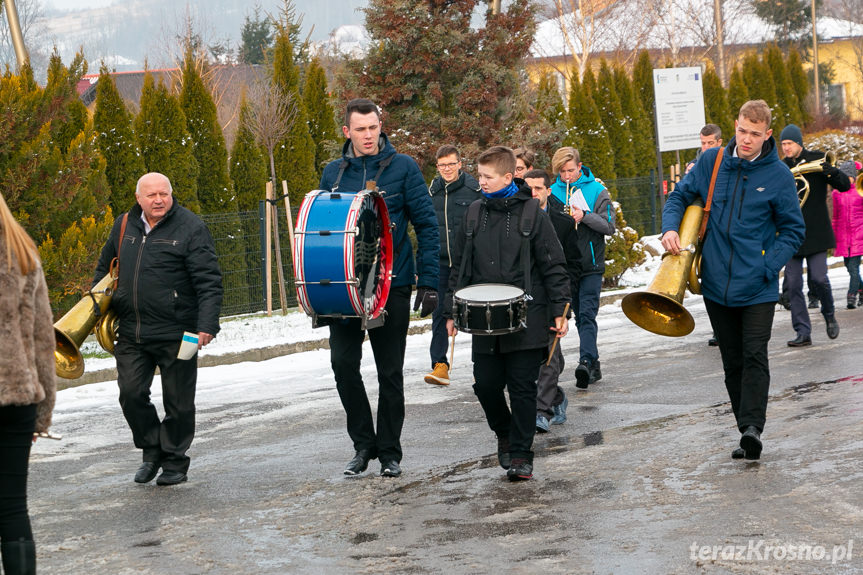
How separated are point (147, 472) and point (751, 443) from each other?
3.61 meters

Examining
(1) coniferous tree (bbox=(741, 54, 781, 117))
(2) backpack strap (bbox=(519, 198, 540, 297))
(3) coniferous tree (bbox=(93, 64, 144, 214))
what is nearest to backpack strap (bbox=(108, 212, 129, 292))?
(2) backpack strap (bbox=(519, 198, 540, 297))

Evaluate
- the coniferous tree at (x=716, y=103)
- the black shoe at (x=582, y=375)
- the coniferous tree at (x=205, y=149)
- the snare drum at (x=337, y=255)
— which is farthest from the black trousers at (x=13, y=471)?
the coniferous tree at (x=716, y=103)

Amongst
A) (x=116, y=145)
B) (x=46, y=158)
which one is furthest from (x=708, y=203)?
(x=116, y=145)

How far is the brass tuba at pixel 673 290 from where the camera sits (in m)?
6.87

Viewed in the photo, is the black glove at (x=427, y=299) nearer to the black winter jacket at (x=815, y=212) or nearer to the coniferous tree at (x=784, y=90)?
the black winter jacket at (x=815, y=212)

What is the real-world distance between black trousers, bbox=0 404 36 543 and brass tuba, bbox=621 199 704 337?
3.81m

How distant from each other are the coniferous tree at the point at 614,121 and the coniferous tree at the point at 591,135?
0.72 m

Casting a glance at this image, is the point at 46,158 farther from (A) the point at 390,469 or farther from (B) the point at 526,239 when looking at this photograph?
(B) the point at 526,239

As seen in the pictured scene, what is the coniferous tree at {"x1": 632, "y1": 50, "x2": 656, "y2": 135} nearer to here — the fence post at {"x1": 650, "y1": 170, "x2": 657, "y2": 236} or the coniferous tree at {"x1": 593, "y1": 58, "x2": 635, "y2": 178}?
the coniferous tree at {"x1": 593, "y1": 58, "x2": 635, "y2": 178}

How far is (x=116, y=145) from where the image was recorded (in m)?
17.0

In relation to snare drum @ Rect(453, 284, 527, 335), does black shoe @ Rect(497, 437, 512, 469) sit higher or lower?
lower

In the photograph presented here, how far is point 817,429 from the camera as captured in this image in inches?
298

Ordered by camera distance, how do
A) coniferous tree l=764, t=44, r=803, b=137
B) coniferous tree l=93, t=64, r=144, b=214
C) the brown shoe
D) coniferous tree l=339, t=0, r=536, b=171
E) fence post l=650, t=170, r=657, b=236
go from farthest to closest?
coniferous tree l=764, t=44, r=803, b=137, fence post l=650, t=170, r=657, b=236, coniferous tree l=339, t=0, r=536, b=171, coniferous tree l=93, t=64, r=144, b=214, the brown shoe
